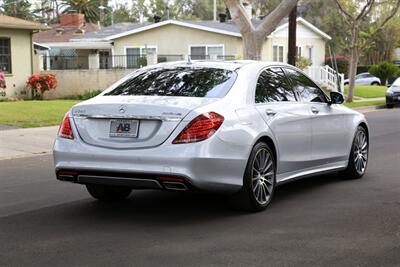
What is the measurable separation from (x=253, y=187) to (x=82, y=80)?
77.0 ft

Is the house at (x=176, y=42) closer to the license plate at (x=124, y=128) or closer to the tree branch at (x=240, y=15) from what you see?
the tree branch at (x=240, y=15)

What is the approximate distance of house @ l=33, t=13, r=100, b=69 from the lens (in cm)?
3062

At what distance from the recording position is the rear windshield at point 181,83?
645 centimetres

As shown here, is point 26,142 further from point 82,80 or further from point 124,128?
point 82,80

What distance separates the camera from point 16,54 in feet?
86.6

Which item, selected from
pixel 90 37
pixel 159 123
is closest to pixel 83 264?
pixel 159 123

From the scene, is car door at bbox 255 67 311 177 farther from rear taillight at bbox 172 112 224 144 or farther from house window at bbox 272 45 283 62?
house window at bbox 272 45 283 62

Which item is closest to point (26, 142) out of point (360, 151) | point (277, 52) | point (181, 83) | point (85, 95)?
point (360, 151)

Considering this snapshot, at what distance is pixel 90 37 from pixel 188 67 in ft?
102

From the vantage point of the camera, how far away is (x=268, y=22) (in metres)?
20.2

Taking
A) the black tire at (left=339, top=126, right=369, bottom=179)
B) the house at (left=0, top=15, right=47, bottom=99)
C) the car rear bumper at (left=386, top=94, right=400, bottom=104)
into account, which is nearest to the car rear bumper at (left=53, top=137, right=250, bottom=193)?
the black tire at (left=339, top=126, right=369, bottom=179)

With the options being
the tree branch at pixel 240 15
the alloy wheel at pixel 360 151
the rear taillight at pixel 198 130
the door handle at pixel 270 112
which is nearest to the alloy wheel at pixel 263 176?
the door handle at pixel 270 112

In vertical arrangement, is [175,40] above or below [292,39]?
above

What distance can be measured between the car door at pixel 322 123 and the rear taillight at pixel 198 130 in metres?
1.98
